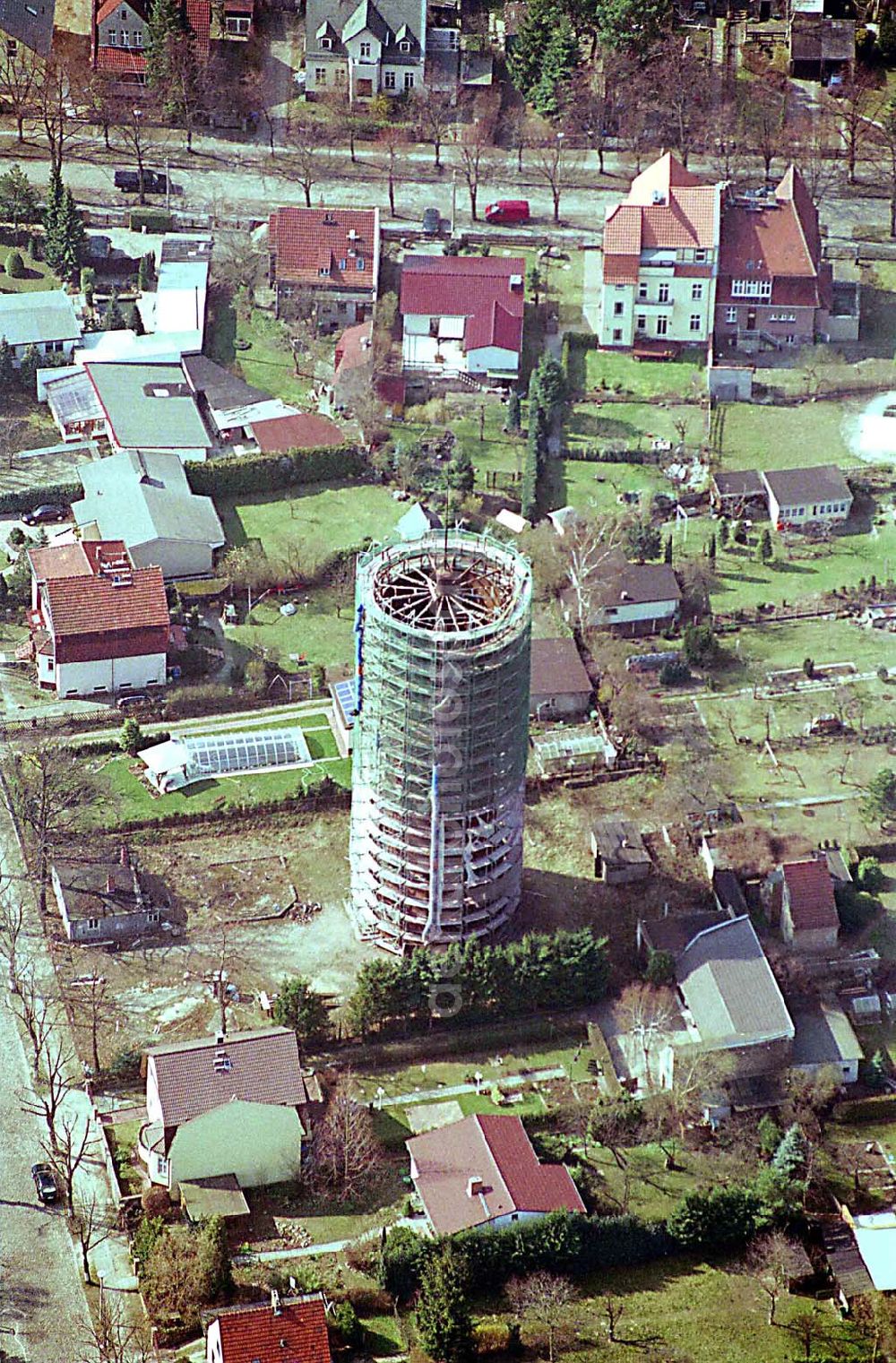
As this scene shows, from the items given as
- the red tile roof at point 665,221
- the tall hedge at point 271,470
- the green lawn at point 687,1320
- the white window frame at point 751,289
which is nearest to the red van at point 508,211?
the red tile roof at point 665,221

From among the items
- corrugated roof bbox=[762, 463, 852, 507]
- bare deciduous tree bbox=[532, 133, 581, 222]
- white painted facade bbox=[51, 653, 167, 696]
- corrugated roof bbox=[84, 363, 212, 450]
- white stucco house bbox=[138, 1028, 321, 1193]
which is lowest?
white stucco house bbox=[138, 1028, 321, 1193]

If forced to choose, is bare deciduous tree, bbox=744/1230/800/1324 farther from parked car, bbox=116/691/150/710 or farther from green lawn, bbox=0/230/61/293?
green lawn, bbox=0/230/61/293

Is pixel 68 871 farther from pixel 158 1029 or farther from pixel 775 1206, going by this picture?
pixel 775 1206

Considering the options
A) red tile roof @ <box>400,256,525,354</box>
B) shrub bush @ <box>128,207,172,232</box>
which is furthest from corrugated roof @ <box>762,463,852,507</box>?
shrub bush @ <box>128,207,172,232</box>

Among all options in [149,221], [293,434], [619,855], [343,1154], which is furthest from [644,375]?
[343,1154]

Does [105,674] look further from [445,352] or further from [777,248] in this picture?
[777,248]

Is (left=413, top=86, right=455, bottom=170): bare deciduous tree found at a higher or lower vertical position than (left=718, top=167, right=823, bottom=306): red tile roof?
higher

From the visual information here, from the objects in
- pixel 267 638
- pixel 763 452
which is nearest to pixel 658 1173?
pixel 267 638
